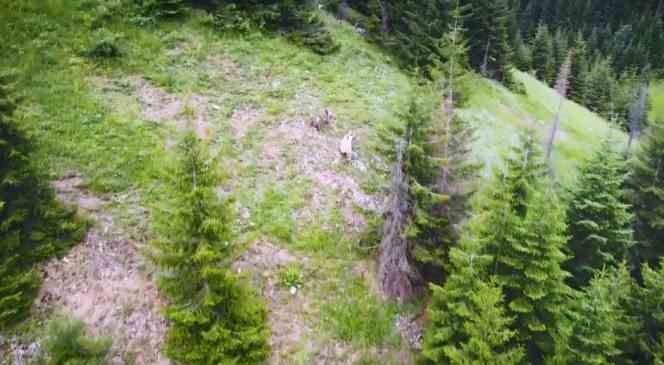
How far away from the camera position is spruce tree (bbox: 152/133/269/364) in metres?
8.55

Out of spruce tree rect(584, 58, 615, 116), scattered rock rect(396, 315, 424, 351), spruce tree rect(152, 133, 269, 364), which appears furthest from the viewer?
spruce tree rect(584, 58, 615, 116)

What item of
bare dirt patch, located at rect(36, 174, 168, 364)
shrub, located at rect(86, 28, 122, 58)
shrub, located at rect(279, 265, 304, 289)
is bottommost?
shrub, located at rect(279, 265, 304, 289)

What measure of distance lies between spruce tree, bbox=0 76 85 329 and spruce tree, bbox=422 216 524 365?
10294 mm

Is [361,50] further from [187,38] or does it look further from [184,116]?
[184,116]

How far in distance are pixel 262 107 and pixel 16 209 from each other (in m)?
11.1

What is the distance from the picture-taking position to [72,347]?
28.2 ft

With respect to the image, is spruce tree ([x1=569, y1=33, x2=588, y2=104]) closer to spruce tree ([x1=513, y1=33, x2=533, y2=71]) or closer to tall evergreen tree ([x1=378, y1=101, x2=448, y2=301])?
spruce tree ([x1=513, y1=33, x2=533, y2=71])

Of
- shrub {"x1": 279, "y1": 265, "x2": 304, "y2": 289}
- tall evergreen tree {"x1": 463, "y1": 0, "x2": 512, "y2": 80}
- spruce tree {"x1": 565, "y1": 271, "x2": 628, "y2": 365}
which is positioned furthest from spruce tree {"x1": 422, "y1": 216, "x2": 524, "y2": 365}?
tall evergreen tree {"x1": 463, "y1": 0, "x2": 512, "y2": 80}

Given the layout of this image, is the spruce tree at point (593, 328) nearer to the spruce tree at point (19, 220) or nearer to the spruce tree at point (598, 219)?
the spruce tree at point (598, 219)

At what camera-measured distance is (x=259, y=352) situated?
1012cm

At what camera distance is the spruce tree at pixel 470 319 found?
9102mm

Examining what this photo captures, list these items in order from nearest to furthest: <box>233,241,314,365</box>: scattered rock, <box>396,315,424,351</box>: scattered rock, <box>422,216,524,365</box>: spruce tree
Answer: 1. <box>422,216,524,365</box>: spruce tree
2. <box>233,241,314,365</box>: scattered rock
3. <box>396,315,424,351</box>: scattered rock

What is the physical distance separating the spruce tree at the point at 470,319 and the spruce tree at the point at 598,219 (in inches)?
246

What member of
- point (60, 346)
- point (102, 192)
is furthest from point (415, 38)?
point (60, 346)
